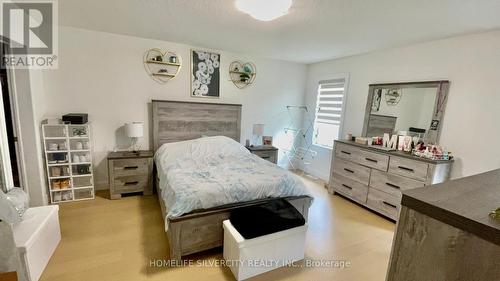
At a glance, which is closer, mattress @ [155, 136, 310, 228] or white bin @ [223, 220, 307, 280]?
white bin @ [223, 220, 307, 280]

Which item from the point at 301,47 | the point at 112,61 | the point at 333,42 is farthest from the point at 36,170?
the point at 333,42

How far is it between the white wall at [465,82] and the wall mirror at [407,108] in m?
0.08

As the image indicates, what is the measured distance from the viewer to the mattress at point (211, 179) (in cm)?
202

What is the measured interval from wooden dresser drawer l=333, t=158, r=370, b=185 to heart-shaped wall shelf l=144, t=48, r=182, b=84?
9.55 ft

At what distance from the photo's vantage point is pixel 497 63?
2324 millimetres

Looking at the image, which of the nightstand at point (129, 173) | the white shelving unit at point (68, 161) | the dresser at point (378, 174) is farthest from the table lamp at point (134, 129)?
the dresser at point (378, 174)

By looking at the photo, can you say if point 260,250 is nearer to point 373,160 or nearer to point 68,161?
point 373,160

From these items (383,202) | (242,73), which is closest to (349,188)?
(383,202)

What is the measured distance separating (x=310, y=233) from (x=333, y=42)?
245cm

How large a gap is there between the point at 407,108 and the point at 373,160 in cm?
85

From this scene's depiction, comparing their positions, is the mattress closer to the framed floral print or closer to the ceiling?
the framed floral print

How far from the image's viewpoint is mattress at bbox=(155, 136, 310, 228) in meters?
2.02

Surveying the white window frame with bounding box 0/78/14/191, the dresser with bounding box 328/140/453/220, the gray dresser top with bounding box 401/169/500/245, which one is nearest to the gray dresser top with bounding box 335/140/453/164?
the dresser with bounding box 328/140/453/220
